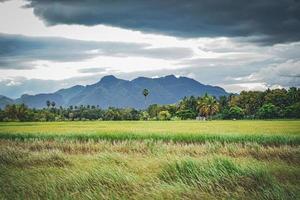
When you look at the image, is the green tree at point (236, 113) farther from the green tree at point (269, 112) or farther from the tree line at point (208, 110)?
the green tree at point (269, 112)

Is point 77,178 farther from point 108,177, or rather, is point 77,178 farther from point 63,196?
point 63,196

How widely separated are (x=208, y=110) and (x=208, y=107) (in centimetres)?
109

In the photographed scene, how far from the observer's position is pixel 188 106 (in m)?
133

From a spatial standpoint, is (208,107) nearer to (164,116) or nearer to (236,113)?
(236,113)

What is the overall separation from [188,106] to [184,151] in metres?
114

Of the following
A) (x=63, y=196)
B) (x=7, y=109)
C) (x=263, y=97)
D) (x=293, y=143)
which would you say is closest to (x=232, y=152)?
(x=293, y=143)

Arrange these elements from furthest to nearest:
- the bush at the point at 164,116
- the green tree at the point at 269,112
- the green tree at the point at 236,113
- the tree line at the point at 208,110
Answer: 1. the bush at the point at 164,116
2. the green tree at the point at 236,113
3. the green tree at the point at 269,112
4. the tree line at the point at 208,110

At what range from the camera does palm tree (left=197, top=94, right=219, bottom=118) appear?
122 meters

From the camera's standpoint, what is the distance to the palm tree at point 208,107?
401 feet

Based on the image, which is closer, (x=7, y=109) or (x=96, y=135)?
(x=96, y=135)

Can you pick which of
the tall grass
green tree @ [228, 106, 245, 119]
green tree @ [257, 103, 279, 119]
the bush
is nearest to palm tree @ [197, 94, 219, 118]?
green tree @ [228, 106, 245, 119]

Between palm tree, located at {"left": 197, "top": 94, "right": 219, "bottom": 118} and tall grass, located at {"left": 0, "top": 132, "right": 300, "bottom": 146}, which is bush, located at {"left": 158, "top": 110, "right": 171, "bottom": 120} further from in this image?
tall grass, located at {"left": 0, "top": 132, "right": 300, "bottom": 146}

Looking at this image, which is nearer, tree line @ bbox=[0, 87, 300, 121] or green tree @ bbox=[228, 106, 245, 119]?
tree line @ bbox=[0, 87, 300, 121]

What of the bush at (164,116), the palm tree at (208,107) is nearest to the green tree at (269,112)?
the palm tree at (208,107)
